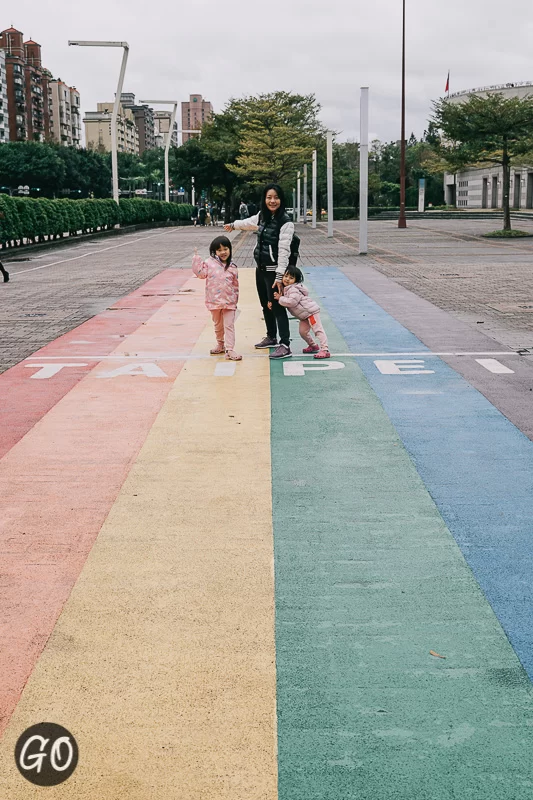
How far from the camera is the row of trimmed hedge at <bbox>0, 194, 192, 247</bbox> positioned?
2938cm

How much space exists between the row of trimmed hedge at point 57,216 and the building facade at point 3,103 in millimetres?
81736

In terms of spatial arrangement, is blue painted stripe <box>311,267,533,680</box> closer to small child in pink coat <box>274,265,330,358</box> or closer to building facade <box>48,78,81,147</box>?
small child in pink coat <box>274,265,330,358</box>

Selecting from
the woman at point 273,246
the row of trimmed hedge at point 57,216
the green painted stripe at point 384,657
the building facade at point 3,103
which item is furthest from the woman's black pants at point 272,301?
the building facade at point 3,103

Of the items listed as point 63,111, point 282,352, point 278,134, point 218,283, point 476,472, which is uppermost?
point 63,111

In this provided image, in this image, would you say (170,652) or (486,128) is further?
(486,128)

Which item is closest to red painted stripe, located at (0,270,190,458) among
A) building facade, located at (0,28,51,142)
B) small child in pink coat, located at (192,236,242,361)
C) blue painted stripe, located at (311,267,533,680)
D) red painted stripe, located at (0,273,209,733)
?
red painted stripe, located at (0,273,209,733)

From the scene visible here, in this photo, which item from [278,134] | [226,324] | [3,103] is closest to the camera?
[226,324]

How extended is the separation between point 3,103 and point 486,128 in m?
117

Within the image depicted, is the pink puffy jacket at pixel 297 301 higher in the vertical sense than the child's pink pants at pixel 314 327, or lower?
higher

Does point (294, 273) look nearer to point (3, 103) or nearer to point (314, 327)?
point (314, 327)

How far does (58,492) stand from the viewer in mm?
5473

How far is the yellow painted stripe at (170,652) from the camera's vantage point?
2814 mm

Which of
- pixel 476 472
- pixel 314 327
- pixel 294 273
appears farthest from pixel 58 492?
pixel 314 327

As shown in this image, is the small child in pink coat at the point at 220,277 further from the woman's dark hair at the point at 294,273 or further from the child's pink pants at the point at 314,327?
the child's pink pants at the point at 314,327
